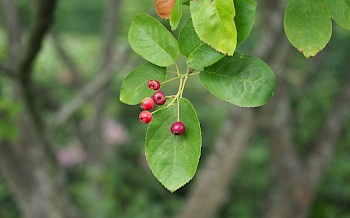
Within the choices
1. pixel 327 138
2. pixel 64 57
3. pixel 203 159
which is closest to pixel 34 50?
pixel 64 57

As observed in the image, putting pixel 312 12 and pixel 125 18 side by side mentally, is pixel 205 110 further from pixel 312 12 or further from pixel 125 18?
pixel 312 12

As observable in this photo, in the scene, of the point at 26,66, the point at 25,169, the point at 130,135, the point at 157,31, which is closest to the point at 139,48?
the point at 157,31

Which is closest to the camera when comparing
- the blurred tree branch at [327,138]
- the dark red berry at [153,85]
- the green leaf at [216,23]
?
the green leaf at [216,23]

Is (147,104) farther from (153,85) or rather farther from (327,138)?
(327,138)

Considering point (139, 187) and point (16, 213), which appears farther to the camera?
point (139, 187)

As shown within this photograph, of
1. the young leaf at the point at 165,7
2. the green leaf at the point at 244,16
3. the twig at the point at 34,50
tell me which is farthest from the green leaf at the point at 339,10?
the twig at the point at 34,50

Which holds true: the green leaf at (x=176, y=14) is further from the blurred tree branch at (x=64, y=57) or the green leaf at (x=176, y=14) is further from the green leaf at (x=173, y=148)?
the blurred tree branch at (x=64, y=57)
